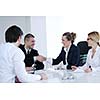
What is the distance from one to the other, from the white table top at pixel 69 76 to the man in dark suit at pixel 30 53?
72 millimetres

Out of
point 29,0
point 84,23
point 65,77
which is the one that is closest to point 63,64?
point 65,77

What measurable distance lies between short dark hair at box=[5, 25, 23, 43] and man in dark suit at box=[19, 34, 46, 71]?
0.06 meters

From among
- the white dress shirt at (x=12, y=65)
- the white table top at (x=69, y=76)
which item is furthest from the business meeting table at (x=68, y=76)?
the white dress shirt at (x=12, y=65)

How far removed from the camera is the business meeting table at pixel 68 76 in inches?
110

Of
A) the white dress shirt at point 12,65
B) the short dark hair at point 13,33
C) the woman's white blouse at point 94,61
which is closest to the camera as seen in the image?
the white dress shirt at point 12,65

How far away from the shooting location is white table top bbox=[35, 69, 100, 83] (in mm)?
2791

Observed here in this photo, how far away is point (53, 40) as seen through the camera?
2830mm

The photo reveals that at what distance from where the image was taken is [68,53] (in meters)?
2.91

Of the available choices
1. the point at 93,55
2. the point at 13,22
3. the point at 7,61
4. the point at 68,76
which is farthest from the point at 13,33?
the point at 93,55

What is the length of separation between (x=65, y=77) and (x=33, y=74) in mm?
214

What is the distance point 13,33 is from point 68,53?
397mm

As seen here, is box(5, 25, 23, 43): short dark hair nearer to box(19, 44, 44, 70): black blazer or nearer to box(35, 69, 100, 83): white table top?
box(19, 44, 44, 70): black blazer

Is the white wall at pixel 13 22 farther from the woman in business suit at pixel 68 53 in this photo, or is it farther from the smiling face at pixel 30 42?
the woman in business suit at pixel 68 53

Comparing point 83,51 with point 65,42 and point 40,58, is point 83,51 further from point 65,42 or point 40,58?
point 40,58
